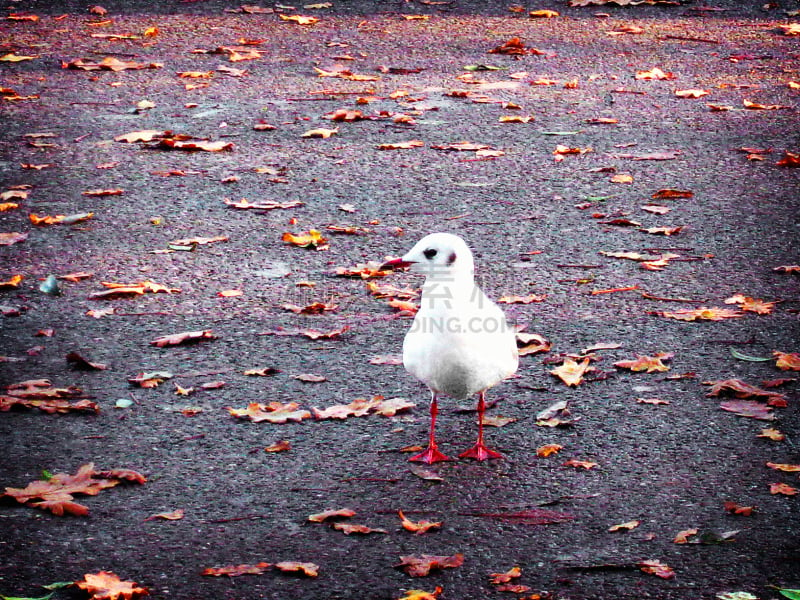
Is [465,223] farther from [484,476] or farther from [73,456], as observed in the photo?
[73,456]

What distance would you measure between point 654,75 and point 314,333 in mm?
5399

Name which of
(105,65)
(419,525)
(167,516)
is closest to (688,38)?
(105,65)

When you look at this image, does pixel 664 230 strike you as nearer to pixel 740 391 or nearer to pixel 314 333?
pixel 740 391

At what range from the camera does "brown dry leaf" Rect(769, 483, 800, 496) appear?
12.9 ft

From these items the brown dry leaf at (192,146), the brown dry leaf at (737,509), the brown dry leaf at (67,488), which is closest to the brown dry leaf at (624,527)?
the brown dry leaf at (737,509)

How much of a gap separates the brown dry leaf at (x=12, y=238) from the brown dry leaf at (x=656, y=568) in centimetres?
436

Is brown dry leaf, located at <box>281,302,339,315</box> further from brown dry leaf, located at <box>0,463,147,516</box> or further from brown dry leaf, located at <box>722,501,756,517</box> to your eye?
brown dry leaf, located at <box>722,501,756,517</box>

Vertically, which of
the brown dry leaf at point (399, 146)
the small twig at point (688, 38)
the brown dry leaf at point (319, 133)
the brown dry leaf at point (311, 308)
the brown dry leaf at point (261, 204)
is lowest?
the brown dry leaf at point (311, 308)

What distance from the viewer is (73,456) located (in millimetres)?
4176

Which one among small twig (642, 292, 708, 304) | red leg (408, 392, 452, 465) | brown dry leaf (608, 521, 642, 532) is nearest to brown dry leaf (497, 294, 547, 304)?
small twig (642, 292, 708, 304)

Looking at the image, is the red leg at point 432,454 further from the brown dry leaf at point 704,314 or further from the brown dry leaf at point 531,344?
the brown dry leaf at point 704,314

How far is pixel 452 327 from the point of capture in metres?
4.00

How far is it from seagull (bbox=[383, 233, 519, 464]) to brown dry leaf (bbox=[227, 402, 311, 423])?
677 mm

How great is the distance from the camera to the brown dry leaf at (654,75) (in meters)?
9.29
